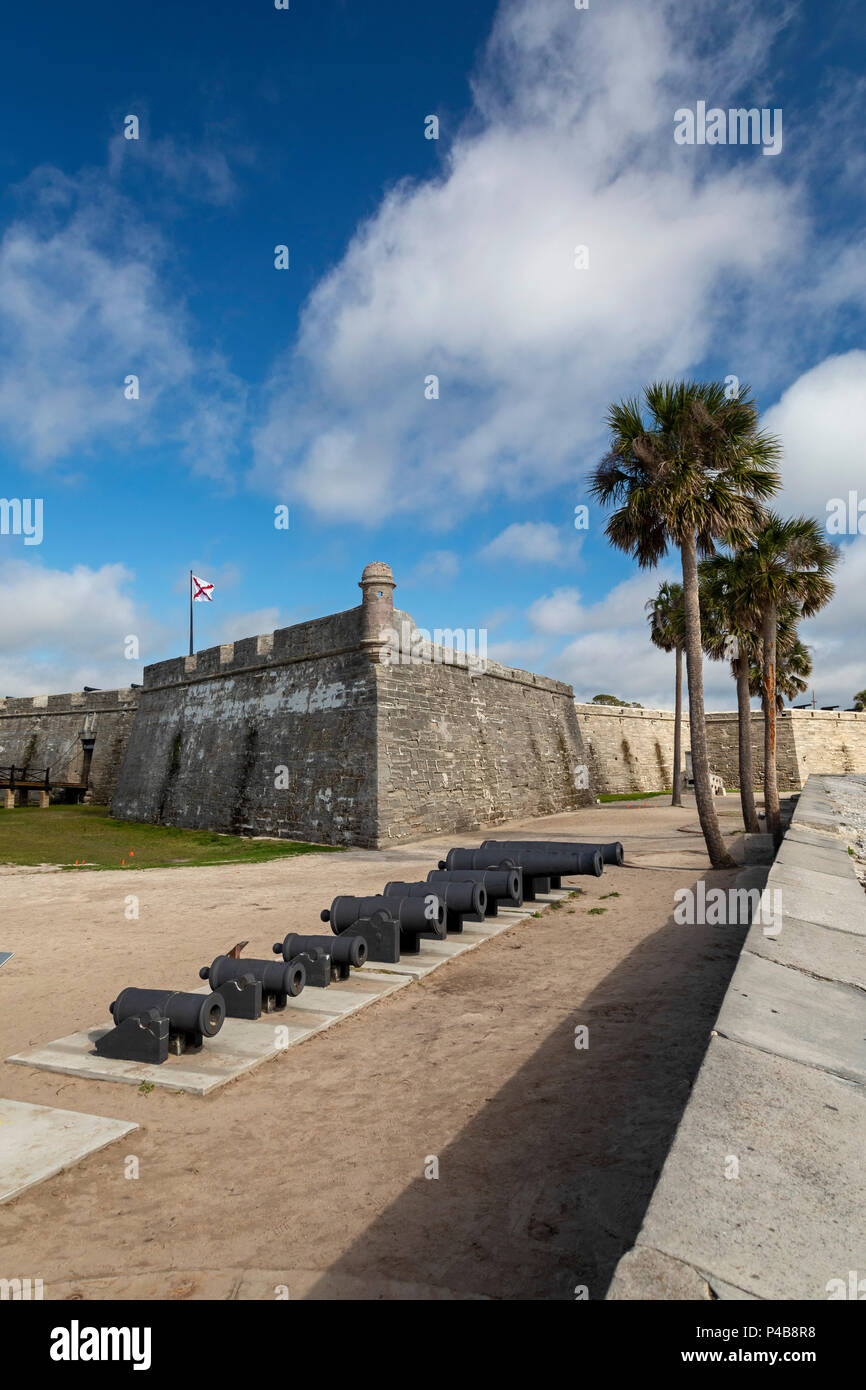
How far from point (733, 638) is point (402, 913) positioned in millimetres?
15433

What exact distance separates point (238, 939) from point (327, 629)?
11.3 metres

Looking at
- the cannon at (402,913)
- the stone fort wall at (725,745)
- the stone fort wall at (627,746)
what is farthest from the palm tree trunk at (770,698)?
the stone fort wall at (725,745)

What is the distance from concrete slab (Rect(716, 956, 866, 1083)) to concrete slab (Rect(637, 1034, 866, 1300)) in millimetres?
172

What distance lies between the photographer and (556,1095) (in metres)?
4.08

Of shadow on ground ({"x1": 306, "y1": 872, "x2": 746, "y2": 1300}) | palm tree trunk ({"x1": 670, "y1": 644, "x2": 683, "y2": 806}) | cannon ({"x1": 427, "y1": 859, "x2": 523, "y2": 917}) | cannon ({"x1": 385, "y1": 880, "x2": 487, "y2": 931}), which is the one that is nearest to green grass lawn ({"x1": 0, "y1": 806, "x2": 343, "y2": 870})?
cannon ({"x1": 427, "y1": 859, "x2": 523, "y2": 917})

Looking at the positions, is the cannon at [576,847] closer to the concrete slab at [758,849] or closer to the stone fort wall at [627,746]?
the concrete slab at [758,849]

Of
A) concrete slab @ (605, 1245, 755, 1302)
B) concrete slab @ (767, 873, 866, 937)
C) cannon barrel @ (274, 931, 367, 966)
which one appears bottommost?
cannon barrel @ (274, 931, 367, 966)

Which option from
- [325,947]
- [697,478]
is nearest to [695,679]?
[697,478]

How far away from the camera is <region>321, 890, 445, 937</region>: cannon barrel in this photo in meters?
7.07

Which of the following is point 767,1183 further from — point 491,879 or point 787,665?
point 787,665

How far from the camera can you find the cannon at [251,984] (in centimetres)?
542

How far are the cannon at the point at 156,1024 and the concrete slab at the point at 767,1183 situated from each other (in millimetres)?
3262

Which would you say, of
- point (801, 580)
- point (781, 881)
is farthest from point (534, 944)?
point (801, 580)

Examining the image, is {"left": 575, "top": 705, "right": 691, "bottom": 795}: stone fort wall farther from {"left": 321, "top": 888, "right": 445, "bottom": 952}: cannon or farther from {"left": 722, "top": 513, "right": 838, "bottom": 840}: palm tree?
{"left": 321, "top": 888, "right": 445, "bottom": 952}: cannon
